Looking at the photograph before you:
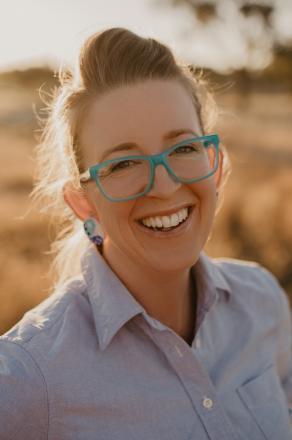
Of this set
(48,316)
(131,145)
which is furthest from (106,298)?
→ (131,145)

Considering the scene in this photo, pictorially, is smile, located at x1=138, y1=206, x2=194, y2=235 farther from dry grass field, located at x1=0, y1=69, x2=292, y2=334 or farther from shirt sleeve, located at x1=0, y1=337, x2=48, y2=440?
dry grass field, located at x1=0, y1=69, x2=292, y2=334

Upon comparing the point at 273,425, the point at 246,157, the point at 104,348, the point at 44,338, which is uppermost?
the point at 44,338

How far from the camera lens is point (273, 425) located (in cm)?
212

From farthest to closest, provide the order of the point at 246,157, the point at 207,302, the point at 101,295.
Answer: the point at 246,157 → the point at 207,302 → the point at 101,295

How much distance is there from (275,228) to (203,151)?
4.41 meters

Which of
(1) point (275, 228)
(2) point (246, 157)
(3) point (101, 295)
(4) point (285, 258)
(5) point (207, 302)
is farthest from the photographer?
(2) point (246, 157)

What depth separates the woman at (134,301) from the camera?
1815mm

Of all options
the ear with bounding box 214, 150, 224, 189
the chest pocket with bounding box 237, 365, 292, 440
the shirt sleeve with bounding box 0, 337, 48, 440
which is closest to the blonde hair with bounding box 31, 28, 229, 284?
the ear with bounding box 214, 150, 224, 189

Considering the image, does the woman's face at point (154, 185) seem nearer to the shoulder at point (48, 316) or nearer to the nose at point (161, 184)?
the nose at point (161, 184)

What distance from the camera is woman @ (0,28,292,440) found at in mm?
1815

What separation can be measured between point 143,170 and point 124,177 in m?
0.07

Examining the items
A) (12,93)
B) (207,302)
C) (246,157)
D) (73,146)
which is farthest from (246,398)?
(12,93)

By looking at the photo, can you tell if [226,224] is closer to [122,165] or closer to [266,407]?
[266,407]

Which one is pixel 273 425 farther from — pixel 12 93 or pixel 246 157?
pixel 12 93
